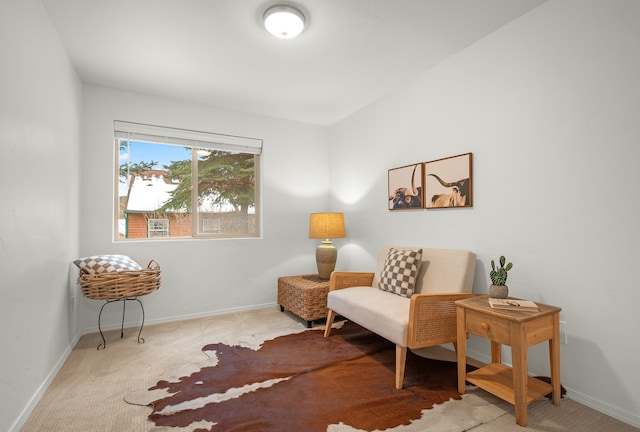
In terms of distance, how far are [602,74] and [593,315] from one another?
1.37m

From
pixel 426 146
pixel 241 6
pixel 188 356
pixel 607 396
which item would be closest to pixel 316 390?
→ pixel 188 356

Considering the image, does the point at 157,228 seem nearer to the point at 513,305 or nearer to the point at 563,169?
the point at 513,305

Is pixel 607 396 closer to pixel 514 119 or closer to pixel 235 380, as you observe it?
pixel 514 119

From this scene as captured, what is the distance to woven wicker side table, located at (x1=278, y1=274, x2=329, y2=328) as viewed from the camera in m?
3.12

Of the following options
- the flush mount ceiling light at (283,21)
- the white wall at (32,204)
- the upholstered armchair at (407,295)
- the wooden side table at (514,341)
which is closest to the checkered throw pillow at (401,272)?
the upholstered armchair at (407,295)

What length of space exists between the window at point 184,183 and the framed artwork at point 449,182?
7.05 ft

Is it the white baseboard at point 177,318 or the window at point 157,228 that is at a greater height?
the window at point 157,228

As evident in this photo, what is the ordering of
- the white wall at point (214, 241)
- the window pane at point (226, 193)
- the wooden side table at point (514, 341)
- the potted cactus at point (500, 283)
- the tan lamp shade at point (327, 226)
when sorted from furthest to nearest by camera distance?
the window pane at point (226, 193) → the tan lamp shade at point (327, 226) → the white wall at point (214, 241) → the potted cactus at point (500, 283) → the wooden side table at point (514, 341)

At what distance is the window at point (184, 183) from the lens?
334 cm

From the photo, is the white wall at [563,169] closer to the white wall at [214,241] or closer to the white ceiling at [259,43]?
the white ceiling at [259,43]

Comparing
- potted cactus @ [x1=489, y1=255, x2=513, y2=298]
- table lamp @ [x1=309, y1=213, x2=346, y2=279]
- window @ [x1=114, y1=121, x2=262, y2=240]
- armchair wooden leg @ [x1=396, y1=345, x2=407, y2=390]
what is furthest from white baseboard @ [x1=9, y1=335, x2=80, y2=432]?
potted cactus @ [x1=489, y1=255, x2=513, y2=298]

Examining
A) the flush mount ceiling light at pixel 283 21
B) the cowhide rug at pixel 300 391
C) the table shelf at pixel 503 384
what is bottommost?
the cowhide rug at pixel 300 391

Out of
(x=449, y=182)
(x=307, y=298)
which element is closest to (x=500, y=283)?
(x=449, y=182)

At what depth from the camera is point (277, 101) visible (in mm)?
3535
